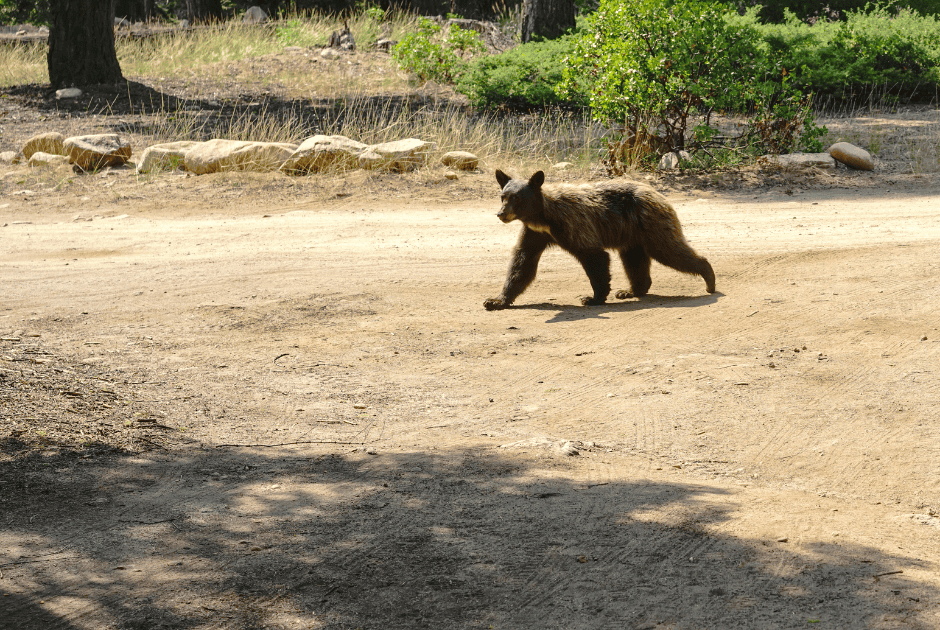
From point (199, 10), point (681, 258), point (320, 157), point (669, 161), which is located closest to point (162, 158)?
point (320, 157)

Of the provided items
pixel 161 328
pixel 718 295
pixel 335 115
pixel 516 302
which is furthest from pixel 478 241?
pixel 335 115

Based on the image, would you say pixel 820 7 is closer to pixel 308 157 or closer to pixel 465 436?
pixel 308 157

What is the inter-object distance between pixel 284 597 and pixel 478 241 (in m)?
7.45

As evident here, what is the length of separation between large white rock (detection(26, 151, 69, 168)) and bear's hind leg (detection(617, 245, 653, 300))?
36.1ft

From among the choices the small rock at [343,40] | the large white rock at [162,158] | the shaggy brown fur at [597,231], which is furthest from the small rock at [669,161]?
the small rock at [343,40]

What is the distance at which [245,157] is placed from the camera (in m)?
14.4

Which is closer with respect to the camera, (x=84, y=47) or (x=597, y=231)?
(x=597, y=231)

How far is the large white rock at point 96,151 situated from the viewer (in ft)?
49.3

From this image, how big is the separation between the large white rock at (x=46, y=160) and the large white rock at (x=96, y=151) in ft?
0.56

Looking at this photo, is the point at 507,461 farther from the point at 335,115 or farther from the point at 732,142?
the point at 335,115

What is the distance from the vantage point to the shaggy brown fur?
25.8 ft

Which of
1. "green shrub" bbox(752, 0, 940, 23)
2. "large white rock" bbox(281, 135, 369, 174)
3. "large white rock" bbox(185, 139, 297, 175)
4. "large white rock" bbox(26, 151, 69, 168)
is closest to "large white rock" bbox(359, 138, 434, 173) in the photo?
"large white rock" bbox(281, 135, 369, 174)

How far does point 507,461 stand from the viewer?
5.05 m

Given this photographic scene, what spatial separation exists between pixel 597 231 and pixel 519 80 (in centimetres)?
1091
